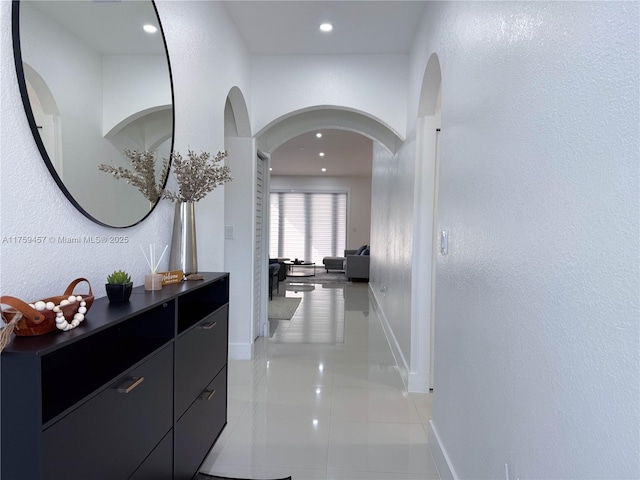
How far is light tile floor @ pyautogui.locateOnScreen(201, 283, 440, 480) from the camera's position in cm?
207

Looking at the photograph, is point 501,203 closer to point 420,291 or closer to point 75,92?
point 75,92

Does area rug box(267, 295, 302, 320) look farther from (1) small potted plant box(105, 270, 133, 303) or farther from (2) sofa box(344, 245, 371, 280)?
(1) small potted plant box(105, 270, 133, 303)

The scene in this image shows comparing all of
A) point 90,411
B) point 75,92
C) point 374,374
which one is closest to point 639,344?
point 90,411

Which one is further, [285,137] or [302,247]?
[302,247]

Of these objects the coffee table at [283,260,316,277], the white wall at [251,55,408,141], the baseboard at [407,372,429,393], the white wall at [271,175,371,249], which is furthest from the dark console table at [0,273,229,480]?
the white wall at [271,175,371,249]

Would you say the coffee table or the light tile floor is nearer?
the light tile floor

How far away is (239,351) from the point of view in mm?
3793

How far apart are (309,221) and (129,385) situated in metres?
11.2

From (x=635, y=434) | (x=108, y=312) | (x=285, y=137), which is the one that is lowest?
(x=635, y=434)

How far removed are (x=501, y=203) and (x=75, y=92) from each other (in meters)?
1.46

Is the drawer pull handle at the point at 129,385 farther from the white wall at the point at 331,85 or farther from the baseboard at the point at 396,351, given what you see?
the white wall at the point at 331,85

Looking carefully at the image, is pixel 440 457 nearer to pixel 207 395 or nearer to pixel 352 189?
pixel 207 395

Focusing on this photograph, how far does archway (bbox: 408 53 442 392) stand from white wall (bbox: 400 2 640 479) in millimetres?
1198

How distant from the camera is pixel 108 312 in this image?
1178 millimetres
